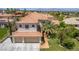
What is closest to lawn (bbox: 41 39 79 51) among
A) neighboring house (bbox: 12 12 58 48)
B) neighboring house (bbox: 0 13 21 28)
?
neighboring house (bbox: 12 12 58 48)

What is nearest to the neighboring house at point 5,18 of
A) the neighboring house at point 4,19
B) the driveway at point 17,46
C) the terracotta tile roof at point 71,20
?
the neighboring house at point 4,19

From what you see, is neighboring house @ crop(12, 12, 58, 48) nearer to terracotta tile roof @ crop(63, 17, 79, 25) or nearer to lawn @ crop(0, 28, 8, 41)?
lawn @ crop(0, 28, 8, 41)

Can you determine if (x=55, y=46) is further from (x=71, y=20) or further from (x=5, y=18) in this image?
(x=5, y=18)

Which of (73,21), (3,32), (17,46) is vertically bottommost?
(17,46)

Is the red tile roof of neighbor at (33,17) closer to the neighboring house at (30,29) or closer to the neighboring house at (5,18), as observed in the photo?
the neighboring house at (30,29)

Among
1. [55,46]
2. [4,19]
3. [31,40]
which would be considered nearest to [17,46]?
[31,40]

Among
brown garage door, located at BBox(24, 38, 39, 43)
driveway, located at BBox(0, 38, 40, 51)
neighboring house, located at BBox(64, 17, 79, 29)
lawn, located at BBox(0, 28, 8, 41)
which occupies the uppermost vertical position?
neighboring house, located at BBox(64, 17, 79, 29)
